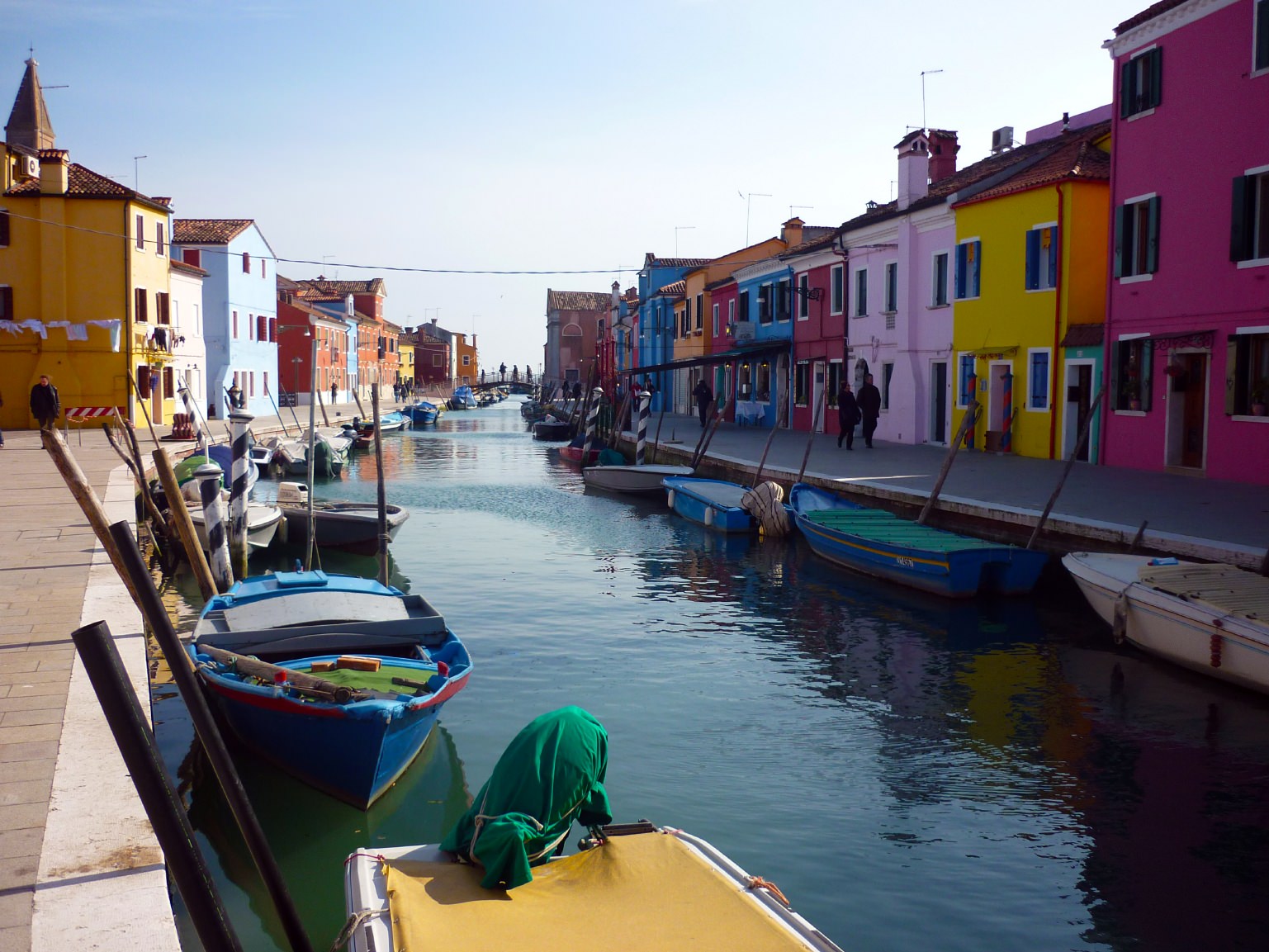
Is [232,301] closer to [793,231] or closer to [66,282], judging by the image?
[66,282]

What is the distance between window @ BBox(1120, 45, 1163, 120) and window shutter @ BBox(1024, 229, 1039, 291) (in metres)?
2.82

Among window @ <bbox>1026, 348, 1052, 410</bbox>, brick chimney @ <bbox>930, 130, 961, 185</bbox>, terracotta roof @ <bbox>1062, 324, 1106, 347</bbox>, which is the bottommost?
window @ <bbox>1026, 348, 1052, 410</bbox>

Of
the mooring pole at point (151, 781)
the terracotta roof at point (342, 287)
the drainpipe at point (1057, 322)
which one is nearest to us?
the mooring pole at point (151, 781)

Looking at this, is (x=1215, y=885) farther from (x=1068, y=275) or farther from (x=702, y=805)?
(x=1068, y=275)

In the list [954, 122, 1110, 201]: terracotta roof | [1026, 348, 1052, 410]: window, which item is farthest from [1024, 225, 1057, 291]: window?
[1026, 348, 1052, 410]: window

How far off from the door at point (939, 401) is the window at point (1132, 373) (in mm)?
6159

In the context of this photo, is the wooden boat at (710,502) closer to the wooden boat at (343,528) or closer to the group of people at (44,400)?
the wooden boat at (343,528)

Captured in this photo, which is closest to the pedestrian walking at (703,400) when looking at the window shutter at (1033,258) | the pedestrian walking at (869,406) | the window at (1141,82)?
the pedestrian walking at (869,406)

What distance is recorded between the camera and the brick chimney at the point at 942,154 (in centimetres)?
2834

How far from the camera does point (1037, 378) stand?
71.2ft

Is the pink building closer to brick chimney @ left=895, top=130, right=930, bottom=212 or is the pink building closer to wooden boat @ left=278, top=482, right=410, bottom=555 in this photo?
brick chimney @ left=895, top=130, right=930, bottom=212

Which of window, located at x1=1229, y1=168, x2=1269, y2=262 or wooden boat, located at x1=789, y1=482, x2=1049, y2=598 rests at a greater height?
window, located at x1=1229, y1=168, x2=1269, y2=262

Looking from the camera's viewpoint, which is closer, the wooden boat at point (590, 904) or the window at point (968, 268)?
the wooden boat at point (590, 904)

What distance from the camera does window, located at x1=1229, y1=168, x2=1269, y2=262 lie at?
52.3 feet
